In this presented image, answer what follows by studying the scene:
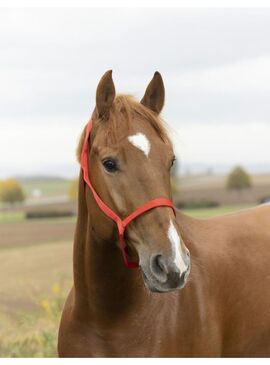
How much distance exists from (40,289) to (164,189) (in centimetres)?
509

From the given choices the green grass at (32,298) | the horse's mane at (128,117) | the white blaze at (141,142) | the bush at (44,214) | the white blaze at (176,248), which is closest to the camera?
the white blaze at (176,248)

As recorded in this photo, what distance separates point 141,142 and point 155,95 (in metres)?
0.55

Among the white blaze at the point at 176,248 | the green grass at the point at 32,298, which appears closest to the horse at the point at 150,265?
the white blaze at the point at 176,248

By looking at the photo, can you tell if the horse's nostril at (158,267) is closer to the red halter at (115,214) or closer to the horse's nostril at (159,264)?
the horse's nostril at (159,264)

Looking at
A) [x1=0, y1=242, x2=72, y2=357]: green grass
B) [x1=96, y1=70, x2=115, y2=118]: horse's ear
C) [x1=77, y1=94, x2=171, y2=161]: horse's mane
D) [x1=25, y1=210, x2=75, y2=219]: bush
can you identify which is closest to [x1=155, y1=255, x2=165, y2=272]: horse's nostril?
[x1=77, y1=94, x2=171, y2=161]: horse's mane

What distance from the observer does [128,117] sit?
3.39 m

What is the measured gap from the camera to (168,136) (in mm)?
3436

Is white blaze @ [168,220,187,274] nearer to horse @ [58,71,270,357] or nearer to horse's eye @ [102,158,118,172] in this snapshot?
horse @ [58,71,270,357]

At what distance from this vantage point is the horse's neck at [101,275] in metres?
3.60

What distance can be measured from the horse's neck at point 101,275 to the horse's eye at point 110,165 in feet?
1.31

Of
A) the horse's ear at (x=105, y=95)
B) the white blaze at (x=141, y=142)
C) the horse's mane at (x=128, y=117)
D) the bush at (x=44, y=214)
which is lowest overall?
the bush at (x=44, y=214)

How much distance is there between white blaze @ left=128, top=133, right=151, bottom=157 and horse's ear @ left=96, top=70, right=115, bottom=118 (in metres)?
0.32

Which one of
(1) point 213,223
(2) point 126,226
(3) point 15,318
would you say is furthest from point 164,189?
(3) point 15,318

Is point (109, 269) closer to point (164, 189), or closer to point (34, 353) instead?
point (164, 189)
